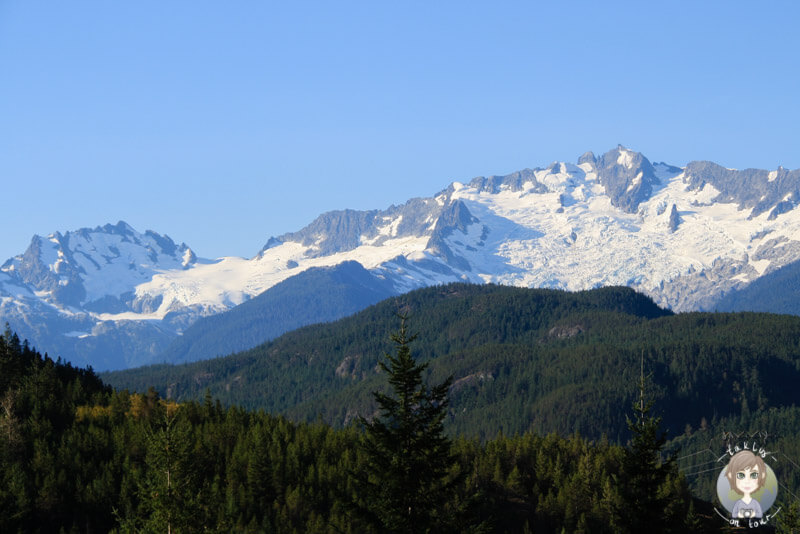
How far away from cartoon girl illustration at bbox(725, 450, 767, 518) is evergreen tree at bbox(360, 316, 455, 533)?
22390 millimetres

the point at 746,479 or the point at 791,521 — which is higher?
the point at 746,479

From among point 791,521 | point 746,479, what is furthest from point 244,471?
point 746,479

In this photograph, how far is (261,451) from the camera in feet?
550

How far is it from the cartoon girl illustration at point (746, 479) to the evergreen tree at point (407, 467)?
22390 mm

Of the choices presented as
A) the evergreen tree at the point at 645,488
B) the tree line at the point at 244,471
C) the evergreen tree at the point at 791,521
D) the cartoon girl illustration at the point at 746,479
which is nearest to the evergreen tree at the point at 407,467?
the evergreen tree at the point at 645,488

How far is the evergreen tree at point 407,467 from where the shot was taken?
54094 millimetres

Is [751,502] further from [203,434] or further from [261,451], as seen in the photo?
[203,434]

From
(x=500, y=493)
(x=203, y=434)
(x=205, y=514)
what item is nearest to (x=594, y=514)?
(x=500, y=493)

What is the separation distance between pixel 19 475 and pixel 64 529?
1055 centimetres

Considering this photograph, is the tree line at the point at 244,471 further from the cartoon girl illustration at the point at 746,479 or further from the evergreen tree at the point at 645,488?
the evergreen tree at the point at 645,488

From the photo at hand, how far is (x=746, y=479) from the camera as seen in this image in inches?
2682

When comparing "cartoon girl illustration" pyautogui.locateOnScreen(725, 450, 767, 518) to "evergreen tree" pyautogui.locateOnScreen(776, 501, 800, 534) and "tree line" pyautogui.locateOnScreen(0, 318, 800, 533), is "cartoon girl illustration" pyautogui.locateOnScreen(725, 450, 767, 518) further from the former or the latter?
"tree line" pyautogui.locateOnScreen(0, 318, 800, 533)

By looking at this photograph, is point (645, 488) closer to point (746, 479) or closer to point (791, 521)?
point (746, 479)

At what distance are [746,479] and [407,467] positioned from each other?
25.4 metres
